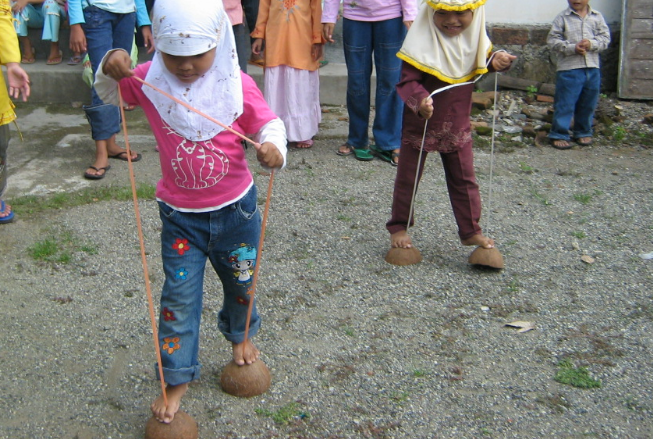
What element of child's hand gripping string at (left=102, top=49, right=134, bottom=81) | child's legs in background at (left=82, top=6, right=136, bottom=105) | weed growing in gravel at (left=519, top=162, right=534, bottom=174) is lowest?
weed growing in gravel at (left=519, top=162, right=534, bottom=174)

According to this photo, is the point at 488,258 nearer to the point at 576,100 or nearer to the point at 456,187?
the point at 456,187

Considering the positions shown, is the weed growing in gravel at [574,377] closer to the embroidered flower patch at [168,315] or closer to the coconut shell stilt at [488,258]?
the coconut shell stilt at [488,258]

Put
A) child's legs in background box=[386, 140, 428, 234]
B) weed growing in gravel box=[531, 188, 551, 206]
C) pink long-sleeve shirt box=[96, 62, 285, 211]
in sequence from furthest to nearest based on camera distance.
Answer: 1. weed growing in gravel box=[531, 188, 551, 206]
2. child's legs in background box=[386, 140, 428, 234]
3. pink long-sleeve shirt box=[96, 62, 285, 211]

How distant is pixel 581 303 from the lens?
12.3 feet

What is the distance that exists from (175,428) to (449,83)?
7.63 ft

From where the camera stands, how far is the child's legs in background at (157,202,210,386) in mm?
2578

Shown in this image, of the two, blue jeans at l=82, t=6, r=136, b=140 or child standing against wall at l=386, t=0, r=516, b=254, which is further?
blue jeans at l=82, t=6, r=136, b=140

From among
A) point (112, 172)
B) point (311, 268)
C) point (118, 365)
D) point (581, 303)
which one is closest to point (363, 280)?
point (311, 268)

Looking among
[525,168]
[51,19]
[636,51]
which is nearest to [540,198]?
[525,168]

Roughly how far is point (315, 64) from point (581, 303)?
10.8 feet

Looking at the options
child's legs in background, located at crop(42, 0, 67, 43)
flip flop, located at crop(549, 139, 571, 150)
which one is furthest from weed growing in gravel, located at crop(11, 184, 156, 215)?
flip flop, located at crop(549, 139, 571, 150)

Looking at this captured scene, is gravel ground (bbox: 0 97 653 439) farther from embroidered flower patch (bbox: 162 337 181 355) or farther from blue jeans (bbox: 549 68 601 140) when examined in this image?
blue jeans (bbox: 549 68 601 140)

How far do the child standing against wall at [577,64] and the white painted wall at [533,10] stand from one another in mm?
1511

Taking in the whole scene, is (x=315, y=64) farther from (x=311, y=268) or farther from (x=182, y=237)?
(x=182, y=237)
